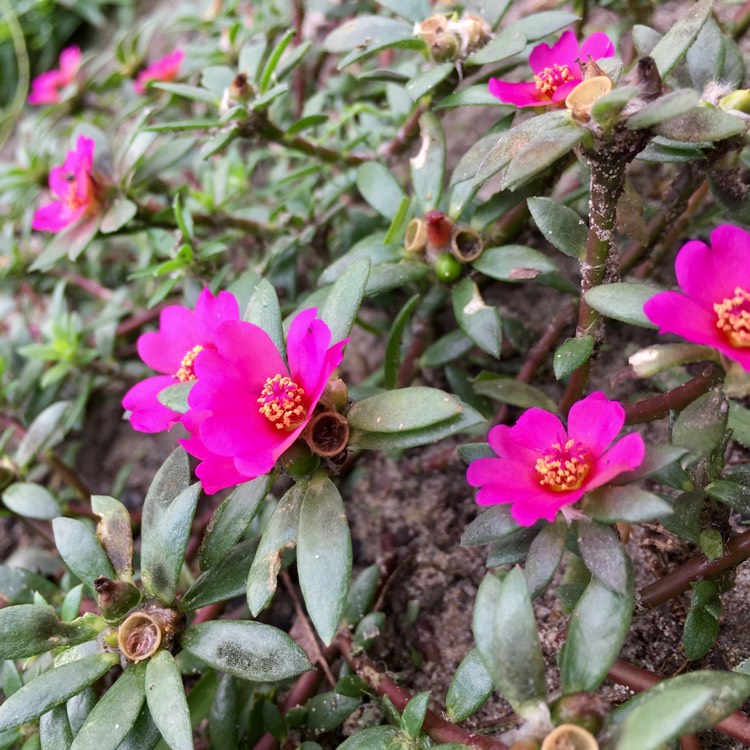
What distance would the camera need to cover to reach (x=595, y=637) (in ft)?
2.61

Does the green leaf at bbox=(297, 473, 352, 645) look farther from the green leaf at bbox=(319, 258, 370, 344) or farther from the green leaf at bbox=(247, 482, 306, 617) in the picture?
the green leaf at bbox=(319, 258, 370, 344)

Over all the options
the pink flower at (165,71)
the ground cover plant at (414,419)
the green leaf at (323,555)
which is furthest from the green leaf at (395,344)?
the pink flower at (165,71)

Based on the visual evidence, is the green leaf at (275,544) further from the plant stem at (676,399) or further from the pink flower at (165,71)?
the pink flower at (165,71)

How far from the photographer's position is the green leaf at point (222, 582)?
103cm

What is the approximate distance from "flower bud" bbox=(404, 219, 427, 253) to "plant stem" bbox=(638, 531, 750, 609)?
2.12 ft

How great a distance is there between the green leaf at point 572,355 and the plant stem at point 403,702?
462mm

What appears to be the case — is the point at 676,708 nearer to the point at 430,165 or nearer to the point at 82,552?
the point at 82,552

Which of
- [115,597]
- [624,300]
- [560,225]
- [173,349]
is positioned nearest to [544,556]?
[624,300]

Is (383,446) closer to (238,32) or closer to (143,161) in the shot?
(143,161)

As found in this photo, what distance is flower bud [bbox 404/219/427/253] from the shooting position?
1250 mm

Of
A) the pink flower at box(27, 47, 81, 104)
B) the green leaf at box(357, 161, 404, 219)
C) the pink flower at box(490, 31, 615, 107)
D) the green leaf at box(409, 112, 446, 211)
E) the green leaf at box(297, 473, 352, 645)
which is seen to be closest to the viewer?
the green leaf at box(297, 473, 352, 645)

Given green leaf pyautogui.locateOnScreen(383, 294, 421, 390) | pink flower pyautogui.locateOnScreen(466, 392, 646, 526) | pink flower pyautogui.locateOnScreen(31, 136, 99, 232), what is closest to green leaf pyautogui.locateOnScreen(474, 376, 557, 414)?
green leaf pyautogui.locateOnScreen(383, 294, 421, 390)

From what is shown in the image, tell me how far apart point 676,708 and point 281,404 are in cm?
53

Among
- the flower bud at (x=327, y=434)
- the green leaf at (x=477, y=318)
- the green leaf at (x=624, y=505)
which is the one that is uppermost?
the flower bud at (x=327, y=434)
